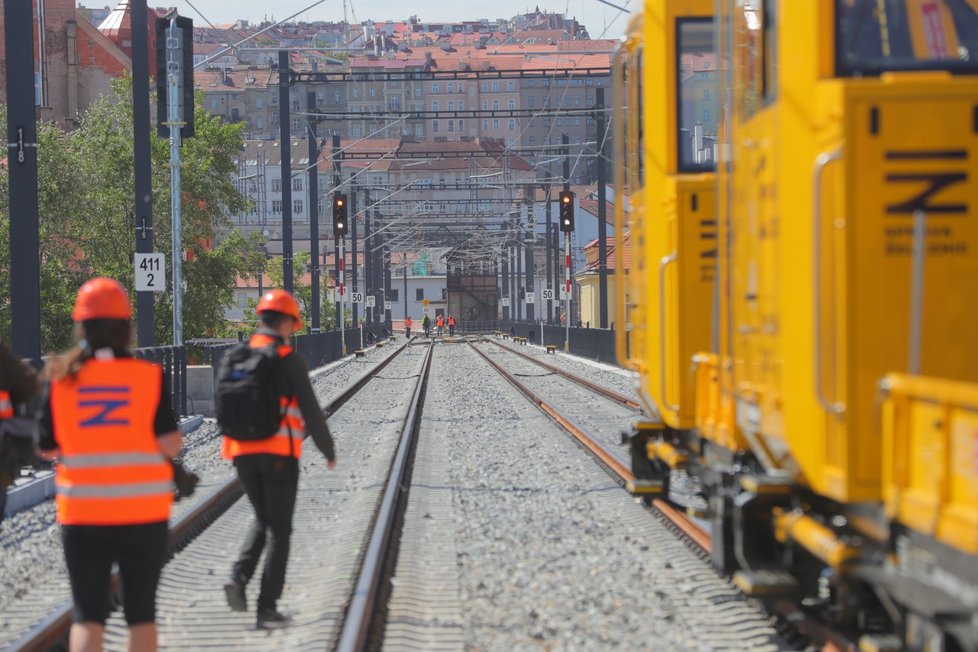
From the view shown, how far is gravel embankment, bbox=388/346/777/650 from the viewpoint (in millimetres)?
7840

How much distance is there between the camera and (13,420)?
7078 mm

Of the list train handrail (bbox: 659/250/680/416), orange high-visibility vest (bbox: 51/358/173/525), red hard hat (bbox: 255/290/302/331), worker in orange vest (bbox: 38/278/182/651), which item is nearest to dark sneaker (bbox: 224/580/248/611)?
red hard hat (bbox: 255/290/302/331)

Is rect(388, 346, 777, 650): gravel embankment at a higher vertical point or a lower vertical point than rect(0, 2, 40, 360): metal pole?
lower

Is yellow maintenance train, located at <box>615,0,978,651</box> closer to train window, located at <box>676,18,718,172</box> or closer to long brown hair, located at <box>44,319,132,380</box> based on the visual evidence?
train window, located at <box>676,18,718,172</box>

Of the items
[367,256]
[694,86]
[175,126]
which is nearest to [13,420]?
[694,86]

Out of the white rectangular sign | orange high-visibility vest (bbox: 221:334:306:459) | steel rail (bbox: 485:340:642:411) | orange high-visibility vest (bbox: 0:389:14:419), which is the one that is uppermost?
the white rectangular sign

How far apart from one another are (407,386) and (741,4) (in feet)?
90.5

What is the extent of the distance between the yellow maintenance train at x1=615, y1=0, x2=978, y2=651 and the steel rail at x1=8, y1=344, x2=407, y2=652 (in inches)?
141

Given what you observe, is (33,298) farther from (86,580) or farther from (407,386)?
(407,386)

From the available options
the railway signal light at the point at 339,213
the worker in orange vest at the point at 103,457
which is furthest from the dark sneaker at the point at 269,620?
the railway signal light at the point at 339,213

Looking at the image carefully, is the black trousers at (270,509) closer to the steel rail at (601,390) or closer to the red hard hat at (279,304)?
the red hard hat at (279,304)

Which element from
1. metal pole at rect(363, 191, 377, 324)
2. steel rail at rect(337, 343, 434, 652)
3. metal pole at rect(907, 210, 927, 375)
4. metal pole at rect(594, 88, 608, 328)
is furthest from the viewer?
metal pole at rect(363, 191, 377, 324)

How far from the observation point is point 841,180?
559 cm

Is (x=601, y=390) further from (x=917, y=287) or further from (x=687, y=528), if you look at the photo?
(x=917, y=287)
